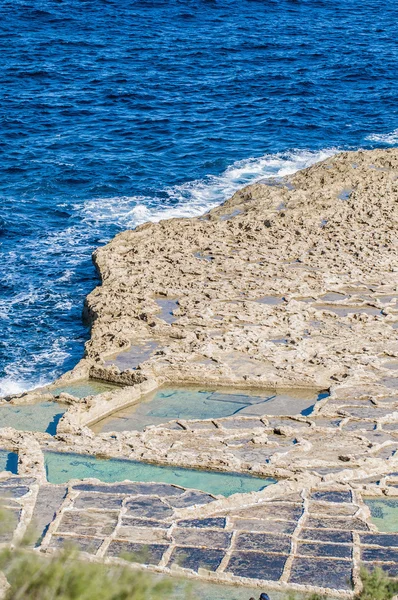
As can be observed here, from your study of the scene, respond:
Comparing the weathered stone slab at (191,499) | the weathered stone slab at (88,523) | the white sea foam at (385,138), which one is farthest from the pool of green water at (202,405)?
the white sea foam at (385,138)

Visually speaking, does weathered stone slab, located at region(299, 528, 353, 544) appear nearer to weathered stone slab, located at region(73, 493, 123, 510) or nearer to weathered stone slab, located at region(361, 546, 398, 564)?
weathered stone slab, located at region(361, 546, 398, 564)

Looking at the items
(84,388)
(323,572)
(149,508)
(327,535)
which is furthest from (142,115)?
(323,572)

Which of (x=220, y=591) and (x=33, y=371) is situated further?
(x=33, y=371)

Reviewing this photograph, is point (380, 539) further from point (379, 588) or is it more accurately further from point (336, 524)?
point (379, 588)

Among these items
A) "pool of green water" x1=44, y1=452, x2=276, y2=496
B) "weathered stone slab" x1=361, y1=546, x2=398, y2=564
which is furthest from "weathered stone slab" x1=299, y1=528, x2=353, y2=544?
"pool of green water" x1=44, y1=452, x2=276, y2=496

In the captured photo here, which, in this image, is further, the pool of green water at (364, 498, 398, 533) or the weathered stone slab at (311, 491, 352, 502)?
the weathered stone slab at (311, 491, 352, 502)

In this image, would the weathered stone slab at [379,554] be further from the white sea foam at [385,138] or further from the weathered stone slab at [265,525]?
the white sea foam at [385,138]
